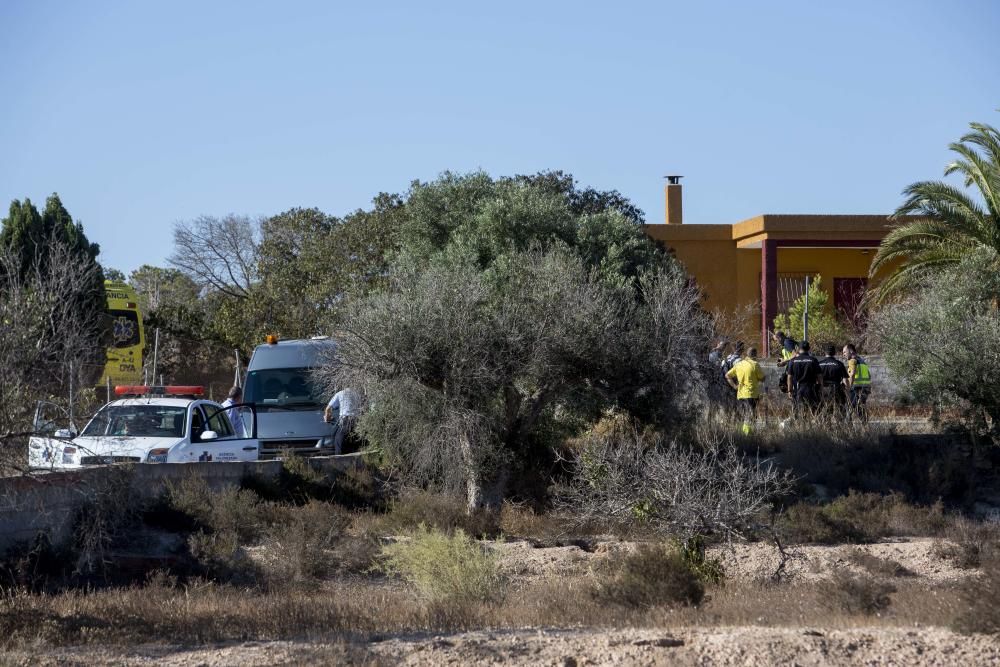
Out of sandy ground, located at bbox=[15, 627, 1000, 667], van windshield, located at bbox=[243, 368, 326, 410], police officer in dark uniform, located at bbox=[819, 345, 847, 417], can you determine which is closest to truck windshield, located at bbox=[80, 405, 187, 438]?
van windshield, located at bbox=[243, 368, 326, 410]

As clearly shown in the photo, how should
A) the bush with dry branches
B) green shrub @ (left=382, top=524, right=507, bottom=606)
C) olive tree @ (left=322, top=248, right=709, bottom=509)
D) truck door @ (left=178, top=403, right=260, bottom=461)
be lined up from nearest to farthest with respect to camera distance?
green shrub @ (left=382, top=524, right=507, bottom=606) → the bush with dry branches → olive tree @ (left=322, top=248, right=709, bottom=509) → truck door @ (left=178, top=403, right=260, bottom=461)

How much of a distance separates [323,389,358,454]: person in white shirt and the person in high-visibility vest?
8672 mm

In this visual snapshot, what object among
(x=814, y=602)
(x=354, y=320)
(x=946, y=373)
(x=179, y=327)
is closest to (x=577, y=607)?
(x=814, y=602)

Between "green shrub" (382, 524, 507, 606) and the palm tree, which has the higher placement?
the palm tree

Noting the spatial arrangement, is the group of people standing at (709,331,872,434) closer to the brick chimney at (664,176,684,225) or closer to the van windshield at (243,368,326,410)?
the van windshield at (243,368,326,410)

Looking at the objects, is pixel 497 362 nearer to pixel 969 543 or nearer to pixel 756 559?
pixel 756 559

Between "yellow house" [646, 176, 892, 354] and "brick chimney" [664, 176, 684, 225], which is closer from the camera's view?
"yellow house" [646, 176, 892, 354]

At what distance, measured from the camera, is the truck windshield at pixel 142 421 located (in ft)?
56.0

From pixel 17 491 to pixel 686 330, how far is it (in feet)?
35.1

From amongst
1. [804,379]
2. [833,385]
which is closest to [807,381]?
[804,379]

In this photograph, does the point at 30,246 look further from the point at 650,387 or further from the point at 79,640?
the point at 79,640

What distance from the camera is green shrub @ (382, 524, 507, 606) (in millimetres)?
11852

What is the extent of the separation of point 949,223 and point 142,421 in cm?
1707

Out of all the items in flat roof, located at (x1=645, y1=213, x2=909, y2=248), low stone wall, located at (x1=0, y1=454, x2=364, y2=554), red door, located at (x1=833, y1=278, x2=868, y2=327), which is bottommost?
low stone wall, located at (x1=0, y1=454, x2=364, y2=554)
